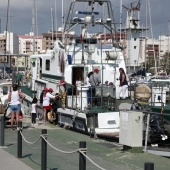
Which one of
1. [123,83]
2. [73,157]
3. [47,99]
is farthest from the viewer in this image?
[47,99]

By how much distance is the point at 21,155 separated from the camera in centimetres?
1238

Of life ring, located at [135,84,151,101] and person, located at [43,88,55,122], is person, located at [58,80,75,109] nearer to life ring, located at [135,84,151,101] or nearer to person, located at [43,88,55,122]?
person, located at [43,88,55,122]

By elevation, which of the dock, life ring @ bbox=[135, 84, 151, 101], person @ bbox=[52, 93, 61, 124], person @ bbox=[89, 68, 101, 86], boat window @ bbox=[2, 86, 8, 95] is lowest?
the dock

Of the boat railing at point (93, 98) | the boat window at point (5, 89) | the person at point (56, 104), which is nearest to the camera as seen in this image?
the boat railing at point (93, 98)

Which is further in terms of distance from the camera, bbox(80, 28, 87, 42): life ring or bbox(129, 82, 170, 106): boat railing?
bbox(80, 28, 87, 42): life ring

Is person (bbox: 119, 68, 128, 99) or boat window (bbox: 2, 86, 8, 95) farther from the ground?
person (bbox: 119, 68, 128, 99)

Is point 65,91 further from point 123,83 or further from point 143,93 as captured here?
point 143,93

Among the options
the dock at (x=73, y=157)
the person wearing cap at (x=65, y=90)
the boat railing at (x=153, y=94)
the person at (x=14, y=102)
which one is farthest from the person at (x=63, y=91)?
the dock at (x=73, y=157)

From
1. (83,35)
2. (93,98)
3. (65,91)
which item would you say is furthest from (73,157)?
(83,35)

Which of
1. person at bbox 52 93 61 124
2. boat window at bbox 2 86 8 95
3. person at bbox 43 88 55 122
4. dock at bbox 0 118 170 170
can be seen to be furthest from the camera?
boat window at bbox 2 86 8 95

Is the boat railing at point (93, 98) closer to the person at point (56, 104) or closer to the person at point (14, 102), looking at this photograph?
the person at point (56, 104)

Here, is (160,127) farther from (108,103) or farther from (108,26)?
(108,26)

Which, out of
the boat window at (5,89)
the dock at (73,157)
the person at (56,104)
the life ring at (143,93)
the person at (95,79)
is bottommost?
the dock at (73,157)

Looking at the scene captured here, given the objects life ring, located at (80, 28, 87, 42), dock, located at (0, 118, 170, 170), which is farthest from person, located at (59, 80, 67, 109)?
dock, located at (0, 118, 170, 170)
